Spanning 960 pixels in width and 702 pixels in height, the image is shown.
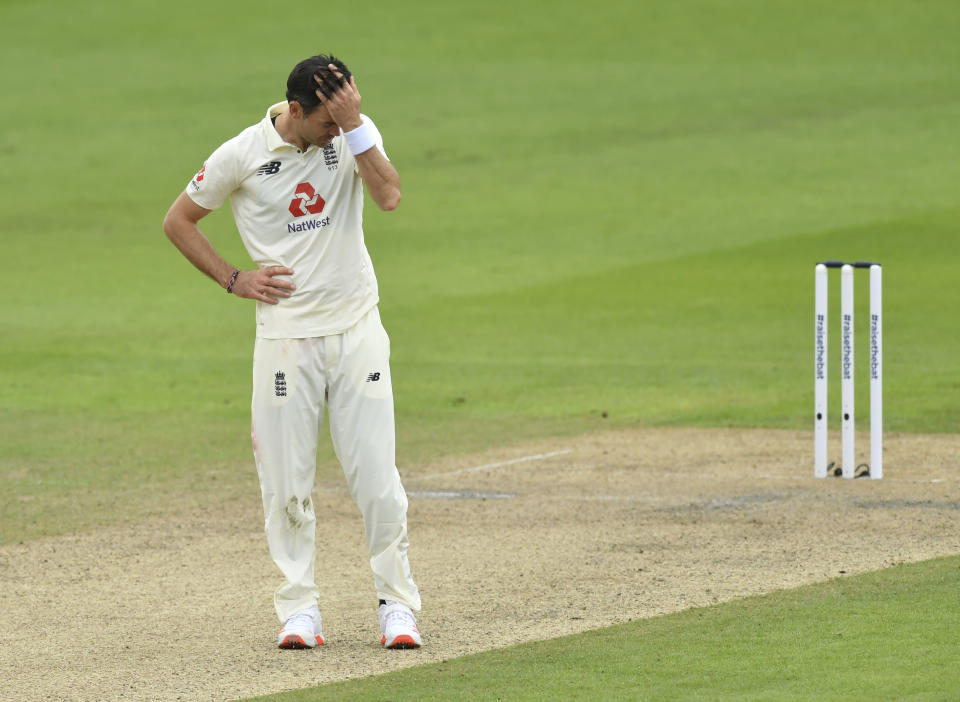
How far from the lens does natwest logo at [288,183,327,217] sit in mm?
7059

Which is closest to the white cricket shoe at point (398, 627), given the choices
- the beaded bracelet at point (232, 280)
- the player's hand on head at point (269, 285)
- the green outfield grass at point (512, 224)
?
the green outfield grass at point (512, 224)

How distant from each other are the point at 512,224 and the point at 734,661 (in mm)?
24098

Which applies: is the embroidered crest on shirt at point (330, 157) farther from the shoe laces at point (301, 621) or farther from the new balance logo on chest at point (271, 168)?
the shoe laces at point (301, 621)

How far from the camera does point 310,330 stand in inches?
279

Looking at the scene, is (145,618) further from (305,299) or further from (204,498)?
(204,498)

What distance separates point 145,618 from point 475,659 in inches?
72.3

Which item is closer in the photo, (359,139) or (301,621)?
(359,139)

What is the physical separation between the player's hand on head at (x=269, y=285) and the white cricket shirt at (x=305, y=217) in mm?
29

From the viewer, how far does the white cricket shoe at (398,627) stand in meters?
7.07

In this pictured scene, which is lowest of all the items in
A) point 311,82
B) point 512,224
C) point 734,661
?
point 734,661

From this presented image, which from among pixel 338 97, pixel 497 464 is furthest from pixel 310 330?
pixel 497 464

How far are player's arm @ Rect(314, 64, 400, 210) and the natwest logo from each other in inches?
8.2

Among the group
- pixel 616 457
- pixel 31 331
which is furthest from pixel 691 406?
pixel 31 331

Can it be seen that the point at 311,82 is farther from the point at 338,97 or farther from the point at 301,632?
the point at 301,632
